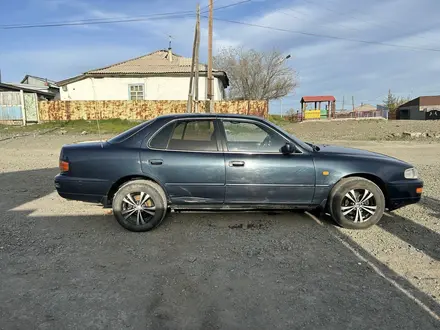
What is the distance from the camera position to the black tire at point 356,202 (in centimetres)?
416

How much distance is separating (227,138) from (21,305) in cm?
280

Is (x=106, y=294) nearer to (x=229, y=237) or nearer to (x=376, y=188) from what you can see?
(x=229, y=237)

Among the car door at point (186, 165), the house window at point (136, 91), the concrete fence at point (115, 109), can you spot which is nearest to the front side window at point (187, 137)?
the car door at point (186, 165)

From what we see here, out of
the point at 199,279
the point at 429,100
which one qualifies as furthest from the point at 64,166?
the point at 429,100

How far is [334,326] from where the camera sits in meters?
2.37

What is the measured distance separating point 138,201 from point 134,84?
23.1 metres

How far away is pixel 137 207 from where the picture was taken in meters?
4.11

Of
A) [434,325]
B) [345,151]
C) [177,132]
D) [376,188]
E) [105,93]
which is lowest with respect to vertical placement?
[434,325]

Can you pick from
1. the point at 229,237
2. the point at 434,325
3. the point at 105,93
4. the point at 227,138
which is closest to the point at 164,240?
the point at 229,237

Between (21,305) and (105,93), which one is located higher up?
(105,93)

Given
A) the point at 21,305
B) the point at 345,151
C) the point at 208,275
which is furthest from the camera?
the point at 345,151

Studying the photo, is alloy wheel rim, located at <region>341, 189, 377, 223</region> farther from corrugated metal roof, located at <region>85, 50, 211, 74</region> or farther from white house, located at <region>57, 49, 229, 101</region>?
corrugated metal roof, located at <region>85, 50, 211, 74</region>

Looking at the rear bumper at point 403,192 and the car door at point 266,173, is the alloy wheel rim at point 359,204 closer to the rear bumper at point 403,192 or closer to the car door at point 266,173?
the rear bumper at point 403,192

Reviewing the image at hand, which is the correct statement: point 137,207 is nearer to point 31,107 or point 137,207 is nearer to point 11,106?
point 31,107
